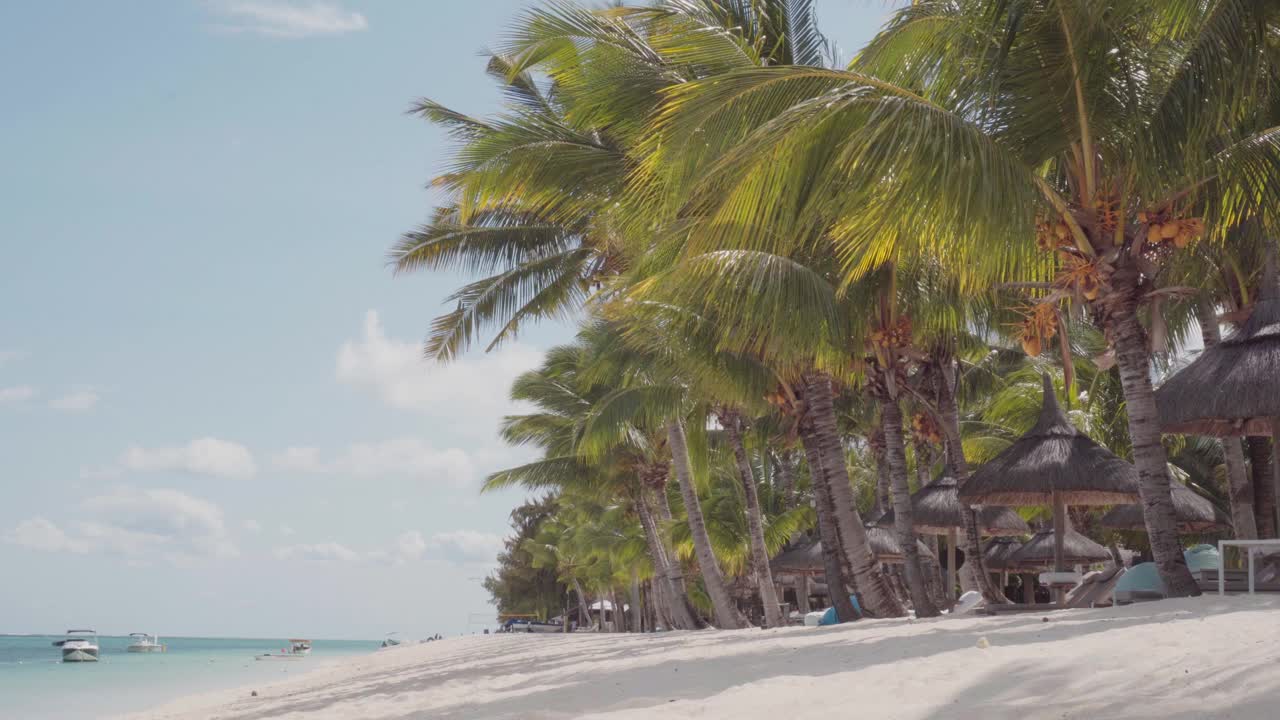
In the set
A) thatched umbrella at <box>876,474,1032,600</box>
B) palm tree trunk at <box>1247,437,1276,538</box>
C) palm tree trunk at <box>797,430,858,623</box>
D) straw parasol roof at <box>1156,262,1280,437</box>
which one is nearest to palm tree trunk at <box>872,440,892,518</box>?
thatched umbrella at <box>876,474,1032,600</box>

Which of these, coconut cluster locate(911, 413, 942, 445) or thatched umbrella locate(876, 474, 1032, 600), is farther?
coconut cluster locate(911, 413, 942, 445)

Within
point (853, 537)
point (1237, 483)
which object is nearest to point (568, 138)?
point (853, 537)

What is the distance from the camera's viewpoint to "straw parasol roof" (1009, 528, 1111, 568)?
56.1 ft

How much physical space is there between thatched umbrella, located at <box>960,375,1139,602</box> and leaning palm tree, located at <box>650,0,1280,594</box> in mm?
3509

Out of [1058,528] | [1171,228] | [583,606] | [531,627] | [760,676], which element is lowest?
[531,627]

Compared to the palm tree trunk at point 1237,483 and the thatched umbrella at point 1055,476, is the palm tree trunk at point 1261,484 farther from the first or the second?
the thatched umbrella at point 1055,476

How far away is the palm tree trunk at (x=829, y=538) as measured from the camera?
14297mm

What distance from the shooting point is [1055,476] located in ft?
41.4

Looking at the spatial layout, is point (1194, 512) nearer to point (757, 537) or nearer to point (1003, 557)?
point (1003, 557)

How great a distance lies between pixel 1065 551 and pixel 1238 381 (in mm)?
8061

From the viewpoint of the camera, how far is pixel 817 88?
7.21 metres

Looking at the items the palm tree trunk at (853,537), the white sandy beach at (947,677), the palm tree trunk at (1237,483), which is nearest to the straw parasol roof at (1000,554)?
the palm tree trunk at (1237,483)

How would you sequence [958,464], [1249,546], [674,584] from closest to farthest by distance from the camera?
[1249,546] → [958,464] → [674,584]

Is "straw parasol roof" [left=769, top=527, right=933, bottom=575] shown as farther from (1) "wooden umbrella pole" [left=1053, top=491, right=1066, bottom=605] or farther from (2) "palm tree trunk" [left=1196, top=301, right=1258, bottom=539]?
(2) "palm tree trunk" [left=1196, top=301, right=1258, bottom=539]
